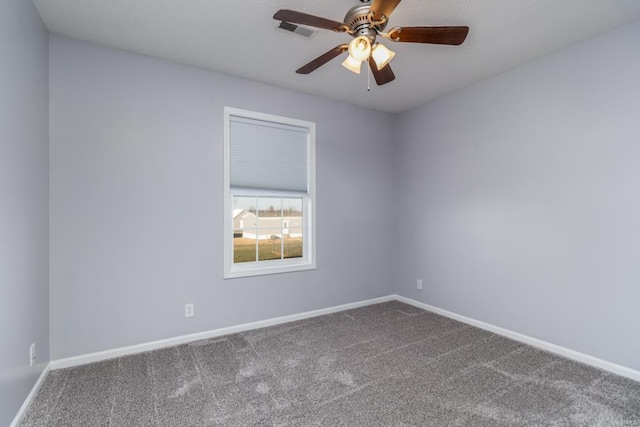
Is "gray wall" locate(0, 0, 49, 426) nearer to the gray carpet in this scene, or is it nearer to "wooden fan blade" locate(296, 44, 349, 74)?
the gray carpet

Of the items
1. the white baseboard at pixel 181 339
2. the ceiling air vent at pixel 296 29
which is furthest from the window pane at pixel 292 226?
the ceiling air vent at pixel 296 29

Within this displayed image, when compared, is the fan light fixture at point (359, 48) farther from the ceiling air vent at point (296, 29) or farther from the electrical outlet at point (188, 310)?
the electrical outlet at point (188, 310)

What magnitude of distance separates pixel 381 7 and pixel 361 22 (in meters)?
0.17

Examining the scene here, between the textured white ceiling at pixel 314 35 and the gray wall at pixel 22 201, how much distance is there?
1.53 ft

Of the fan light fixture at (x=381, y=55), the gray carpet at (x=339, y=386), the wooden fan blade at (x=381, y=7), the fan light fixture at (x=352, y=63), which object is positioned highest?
the wooden fan blade at (x=381, y=7)

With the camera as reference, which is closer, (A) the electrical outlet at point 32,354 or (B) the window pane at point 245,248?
(A) the electrical outlet at point 32,354

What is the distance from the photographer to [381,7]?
1610mm

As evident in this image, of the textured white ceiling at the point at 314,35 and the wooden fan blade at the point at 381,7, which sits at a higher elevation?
the textured white ceiling at the point at 314,35

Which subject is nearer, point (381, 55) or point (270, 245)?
point (381, 55)

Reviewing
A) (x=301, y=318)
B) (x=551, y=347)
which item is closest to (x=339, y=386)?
(x=301, y=318)

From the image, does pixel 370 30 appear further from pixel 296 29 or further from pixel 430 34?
pixel 296 29

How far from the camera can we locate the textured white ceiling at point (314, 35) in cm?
212

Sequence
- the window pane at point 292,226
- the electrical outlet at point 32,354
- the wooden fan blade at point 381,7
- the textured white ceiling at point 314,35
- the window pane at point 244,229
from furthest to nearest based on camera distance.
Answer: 1. the window pane at point 292,226
2. the window pane at point 244,229
3. the textured white ceiling at point 314,35
4. the electrical outlet at point 32,354
5. the wooden fan blade at point 381,7

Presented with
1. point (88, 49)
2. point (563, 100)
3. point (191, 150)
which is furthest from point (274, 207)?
point (563, 100)
